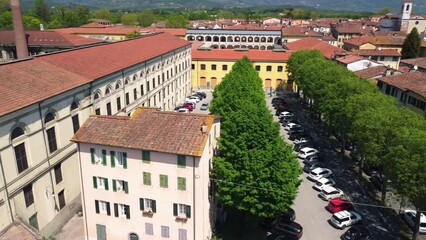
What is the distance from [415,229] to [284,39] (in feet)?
347

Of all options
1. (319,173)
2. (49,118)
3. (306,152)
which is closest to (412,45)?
(306,152)

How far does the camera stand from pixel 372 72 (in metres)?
62.5

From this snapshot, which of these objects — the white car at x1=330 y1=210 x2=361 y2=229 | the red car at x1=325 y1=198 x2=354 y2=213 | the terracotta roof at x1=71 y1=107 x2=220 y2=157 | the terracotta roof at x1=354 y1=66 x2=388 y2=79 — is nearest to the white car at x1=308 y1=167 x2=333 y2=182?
the red car at x1=325 y1=198 x2=354 y2=213

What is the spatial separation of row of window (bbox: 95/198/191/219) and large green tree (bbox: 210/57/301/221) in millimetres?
3370

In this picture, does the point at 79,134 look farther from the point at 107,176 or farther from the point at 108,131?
the point at 107,176

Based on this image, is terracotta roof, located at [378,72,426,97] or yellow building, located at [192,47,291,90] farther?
yellow building, located at [192,47,291,90]

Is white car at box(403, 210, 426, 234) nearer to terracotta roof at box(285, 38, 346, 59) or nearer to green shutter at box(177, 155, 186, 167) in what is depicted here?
green shutter at box(177, 155, 186, 167)

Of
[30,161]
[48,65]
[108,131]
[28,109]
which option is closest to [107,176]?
[108,131]

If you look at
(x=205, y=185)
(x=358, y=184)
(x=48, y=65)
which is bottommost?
(x=358, y=184)

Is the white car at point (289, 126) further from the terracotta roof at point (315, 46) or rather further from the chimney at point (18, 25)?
the chimney at point (18, 25)

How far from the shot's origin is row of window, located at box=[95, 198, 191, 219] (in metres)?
27.6

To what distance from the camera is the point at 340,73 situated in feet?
169

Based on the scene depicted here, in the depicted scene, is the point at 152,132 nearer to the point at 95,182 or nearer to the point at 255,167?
the point at 95,182

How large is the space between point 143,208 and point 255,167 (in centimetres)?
1032
